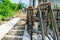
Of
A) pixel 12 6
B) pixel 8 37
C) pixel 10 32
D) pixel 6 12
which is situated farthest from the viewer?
pixel 12 6

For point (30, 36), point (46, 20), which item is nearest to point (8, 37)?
point (30, 36)

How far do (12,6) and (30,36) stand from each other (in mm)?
7116

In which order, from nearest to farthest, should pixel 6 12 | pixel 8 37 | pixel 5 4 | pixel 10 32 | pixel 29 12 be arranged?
pixel 29 12
pixel 8 37
pixel 10 32
pixel 6 12
pixel 5 4

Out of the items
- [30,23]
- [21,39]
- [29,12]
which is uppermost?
[29,12]

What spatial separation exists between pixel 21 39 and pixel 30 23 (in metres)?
0.43

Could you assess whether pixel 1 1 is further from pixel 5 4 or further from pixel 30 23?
pixel 30 23

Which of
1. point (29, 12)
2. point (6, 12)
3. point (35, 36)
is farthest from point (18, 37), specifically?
point (6, 12)

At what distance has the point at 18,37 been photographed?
386 cm

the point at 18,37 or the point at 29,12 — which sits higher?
the point at 29,12

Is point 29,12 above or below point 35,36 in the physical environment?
above

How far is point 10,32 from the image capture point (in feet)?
14.2

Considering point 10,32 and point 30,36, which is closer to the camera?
point 30,36

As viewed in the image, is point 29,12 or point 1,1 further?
point 1,1

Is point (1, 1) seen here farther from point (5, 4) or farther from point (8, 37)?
point (8, 37)
